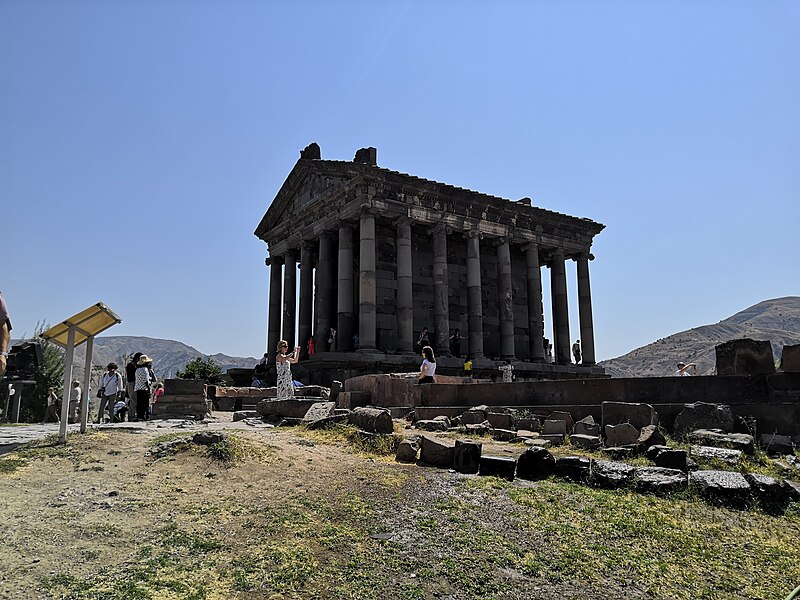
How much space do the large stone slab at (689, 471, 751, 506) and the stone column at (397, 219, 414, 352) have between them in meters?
21.7

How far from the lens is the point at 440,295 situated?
30.9 m

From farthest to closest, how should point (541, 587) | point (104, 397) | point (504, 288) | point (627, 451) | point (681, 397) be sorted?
point (504, 288), point (104, 397), point (681, 397), point (627, 451), point (541, 587)

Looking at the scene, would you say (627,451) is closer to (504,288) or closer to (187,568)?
(187,568)

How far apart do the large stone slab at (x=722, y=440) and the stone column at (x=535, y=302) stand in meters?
25.7

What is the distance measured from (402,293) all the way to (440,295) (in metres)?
2.39

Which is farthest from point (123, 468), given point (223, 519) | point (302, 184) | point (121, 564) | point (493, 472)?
point (302, 184)

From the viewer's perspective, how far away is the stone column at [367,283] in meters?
28.5

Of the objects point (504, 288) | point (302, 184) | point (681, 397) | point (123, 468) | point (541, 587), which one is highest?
point (302, 184)

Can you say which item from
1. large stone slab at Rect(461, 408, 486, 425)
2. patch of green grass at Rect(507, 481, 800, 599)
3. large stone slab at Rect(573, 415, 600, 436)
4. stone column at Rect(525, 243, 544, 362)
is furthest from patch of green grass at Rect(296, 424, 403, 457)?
stone column at Rect(525, 243, 544, 362)

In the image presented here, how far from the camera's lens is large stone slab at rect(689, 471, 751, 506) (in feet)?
23.3

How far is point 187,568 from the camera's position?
4.94m

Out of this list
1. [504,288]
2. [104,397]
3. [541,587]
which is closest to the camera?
[541,587]

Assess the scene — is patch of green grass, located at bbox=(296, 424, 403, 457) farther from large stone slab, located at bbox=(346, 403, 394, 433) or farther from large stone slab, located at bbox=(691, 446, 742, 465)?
large stone slab, located at bbox=(691, 446, 742, 465)

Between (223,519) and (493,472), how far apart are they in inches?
155
